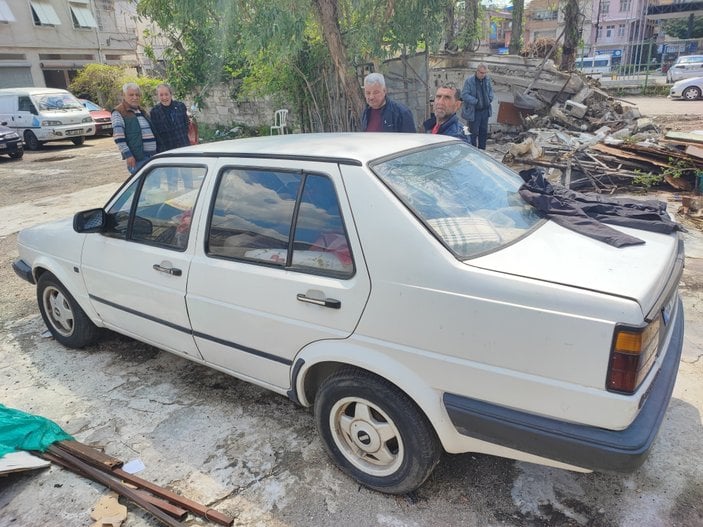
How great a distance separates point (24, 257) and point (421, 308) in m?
3.67

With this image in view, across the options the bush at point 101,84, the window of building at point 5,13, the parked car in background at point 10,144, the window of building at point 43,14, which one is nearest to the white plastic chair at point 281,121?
the parked car in background at point 10,144

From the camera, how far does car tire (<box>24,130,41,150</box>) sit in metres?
16.9

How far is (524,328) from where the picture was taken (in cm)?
195

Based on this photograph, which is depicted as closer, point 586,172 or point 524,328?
point 524,328

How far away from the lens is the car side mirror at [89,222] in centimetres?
351

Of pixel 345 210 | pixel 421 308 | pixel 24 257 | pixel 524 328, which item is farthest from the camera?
pixel 24 257

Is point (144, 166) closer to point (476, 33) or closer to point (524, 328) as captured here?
point (524, 328)

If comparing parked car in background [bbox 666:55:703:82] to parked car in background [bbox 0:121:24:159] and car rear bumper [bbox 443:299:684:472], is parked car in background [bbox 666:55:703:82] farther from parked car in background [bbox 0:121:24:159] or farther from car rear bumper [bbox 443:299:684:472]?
car rear bumper [bbox 443:299:684:472]

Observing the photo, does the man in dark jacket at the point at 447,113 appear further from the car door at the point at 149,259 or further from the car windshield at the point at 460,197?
the car door at the point at 149,259

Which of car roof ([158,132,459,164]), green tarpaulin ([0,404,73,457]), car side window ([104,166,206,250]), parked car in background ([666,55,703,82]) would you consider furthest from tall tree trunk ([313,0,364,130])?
parked car in background ([666,55,703,82])

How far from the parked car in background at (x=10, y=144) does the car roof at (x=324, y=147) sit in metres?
14.7

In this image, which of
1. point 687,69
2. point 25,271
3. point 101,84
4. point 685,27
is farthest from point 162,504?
point 685,27

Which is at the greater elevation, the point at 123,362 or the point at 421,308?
the point at 421,308

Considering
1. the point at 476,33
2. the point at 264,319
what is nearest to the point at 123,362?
the point at 264,319
